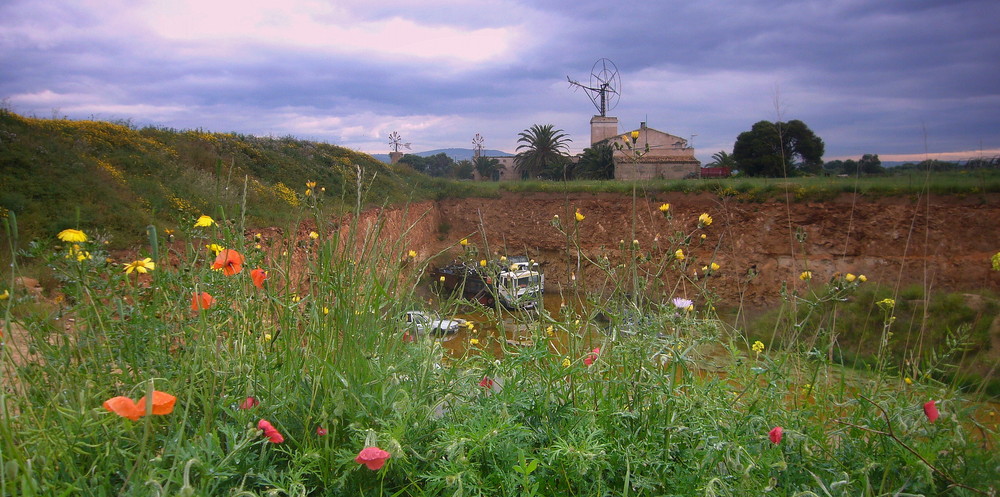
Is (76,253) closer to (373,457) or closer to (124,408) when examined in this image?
(124,408)

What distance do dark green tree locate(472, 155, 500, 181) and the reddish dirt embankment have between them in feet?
5.26

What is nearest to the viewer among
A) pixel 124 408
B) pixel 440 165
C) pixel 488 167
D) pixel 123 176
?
pixel 124 408

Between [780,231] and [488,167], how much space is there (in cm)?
1233

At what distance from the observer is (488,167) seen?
2448 cm

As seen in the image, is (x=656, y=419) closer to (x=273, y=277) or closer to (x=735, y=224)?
(x=273, y=277)

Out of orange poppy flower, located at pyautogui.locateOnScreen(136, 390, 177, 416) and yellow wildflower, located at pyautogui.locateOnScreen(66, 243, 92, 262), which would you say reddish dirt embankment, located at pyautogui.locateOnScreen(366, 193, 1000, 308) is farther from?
orange poppy flower, located at pyautogui.locateOnScreen(136, 390, 177, 416)

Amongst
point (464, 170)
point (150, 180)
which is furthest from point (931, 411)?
point (464, 170)

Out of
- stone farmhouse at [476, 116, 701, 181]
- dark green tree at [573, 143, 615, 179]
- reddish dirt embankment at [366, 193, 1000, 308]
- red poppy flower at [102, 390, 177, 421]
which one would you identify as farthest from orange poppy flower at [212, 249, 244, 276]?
reddish dirt embankment at [366, 193, 1000, 308]

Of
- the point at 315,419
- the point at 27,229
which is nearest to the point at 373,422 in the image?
the point at 315,419

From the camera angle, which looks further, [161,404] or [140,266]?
[140,266]

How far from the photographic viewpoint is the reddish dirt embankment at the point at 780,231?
1353cm

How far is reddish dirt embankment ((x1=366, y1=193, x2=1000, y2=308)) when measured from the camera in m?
13.5

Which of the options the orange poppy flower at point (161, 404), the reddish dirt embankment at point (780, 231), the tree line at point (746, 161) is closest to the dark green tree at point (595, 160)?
the tree line at point (746, 161)

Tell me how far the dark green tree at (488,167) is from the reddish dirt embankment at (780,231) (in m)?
1.60
